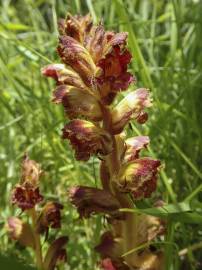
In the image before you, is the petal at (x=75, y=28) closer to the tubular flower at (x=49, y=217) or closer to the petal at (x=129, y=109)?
the petal at (x=129, y=109)

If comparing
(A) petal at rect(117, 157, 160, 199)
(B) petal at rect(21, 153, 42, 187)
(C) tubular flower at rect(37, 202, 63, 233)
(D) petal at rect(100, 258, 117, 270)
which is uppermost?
(B) petal at rect(21, 153, 42, 187)

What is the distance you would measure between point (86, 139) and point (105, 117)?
83 millimetres

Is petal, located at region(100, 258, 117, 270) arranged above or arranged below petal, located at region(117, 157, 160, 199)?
below

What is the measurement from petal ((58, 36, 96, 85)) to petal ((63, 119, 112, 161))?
0.10m

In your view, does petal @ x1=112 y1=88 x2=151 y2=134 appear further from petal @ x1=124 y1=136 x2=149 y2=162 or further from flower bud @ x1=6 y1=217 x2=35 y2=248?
flower bud @ x1=6 y1=217 x2=35 y2=248

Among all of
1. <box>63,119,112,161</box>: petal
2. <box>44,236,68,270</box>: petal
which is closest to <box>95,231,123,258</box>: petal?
<box>44,236,68,270</box>: petal

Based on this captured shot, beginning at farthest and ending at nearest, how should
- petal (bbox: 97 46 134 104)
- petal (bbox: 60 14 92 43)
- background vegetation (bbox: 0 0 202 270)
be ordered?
1. background vegetation (bbox: 0 0 202 270)
2. petal (bbox: 60 14 92 43)
3. petal (bbox: 97 46 134 104)

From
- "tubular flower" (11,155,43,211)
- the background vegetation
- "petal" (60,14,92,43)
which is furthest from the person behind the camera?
the background vegetation

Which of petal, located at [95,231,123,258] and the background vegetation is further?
the background vegetation

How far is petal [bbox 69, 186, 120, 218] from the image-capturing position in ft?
3.98

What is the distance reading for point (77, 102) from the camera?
1.19 m

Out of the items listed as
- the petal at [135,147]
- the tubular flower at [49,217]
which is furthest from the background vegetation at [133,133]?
the petal at [135,147]

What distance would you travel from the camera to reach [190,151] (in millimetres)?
1695

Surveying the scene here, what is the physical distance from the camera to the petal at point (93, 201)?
1213 mm
